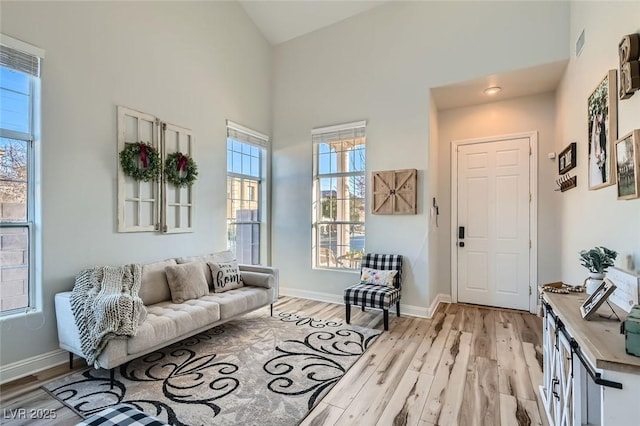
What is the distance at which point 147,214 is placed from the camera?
3414 millimetres

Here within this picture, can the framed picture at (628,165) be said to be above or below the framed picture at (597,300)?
above

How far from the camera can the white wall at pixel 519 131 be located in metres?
4.07

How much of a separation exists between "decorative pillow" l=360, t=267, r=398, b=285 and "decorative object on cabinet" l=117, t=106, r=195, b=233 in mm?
2267

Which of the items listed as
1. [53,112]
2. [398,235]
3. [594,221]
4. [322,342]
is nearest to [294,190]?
[398,235]

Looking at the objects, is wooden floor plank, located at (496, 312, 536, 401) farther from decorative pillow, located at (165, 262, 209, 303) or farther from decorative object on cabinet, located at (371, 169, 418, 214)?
decorative pillow, located at (165, 262, 209, 303)

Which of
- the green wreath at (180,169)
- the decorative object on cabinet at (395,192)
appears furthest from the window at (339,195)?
the green wreath at (180,169)

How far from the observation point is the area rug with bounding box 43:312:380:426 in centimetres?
207

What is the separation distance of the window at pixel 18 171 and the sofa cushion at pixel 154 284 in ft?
2.64

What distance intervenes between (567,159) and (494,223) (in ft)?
4.37

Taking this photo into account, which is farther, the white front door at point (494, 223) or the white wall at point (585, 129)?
the white front door at point (494, 223)

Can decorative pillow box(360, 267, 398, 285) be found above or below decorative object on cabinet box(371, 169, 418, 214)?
below

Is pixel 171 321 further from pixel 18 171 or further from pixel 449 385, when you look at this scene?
pixel 449 385

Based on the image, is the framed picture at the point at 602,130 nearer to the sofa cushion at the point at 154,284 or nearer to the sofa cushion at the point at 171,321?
the sofa cushion at the point at 171,321

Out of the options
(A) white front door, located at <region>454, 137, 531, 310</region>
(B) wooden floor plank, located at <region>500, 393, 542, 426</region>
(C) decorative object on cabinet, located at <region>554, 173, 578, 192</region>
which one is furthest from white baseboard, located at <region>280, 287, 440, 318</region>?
(C) decorative object on cabinet, located at <region>554, 173, 578, 192</region>
